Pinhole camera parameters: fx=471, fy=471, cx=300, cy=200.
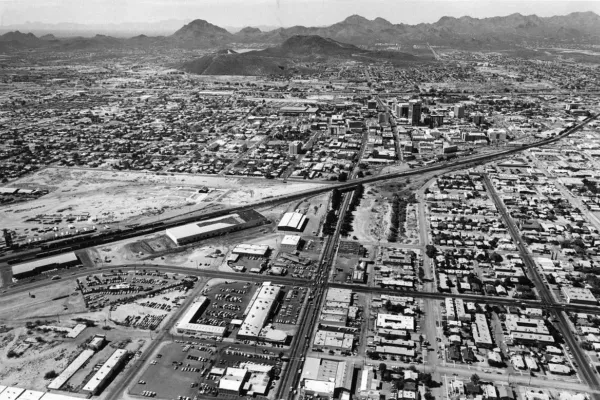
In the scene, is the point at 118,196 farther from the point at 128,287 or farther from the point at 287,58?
the point at 287,58

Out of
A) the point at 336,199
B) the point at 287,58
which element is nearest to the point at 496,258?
the point at 336,199

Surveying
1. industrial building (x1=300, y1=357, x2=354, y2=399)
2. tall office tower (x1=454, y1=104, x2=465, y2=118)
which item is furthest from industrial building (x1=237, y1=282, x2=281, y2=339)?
tall office tower (x1=454, y1=104, x2=465, y2=118)

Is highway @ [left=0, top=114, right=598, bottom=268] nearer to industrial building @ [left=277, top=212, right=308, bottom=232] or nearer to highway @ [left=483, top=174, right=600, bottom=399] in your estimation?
industrial building @ [left=277, top=212, right=308, bottom=232]

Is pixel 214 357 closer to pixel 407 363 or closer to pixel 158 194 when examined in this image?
pixel 407 363

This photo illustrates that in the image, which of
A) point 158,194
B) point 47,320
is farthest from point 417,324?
point 158,194

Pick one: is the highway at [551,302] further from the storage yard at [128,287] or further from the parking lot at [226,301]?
the storage yard at [128,287]

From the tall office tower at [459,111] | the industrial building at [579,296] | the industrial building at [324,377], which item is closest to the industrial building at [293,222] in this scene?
the industrial building at [324,377]
